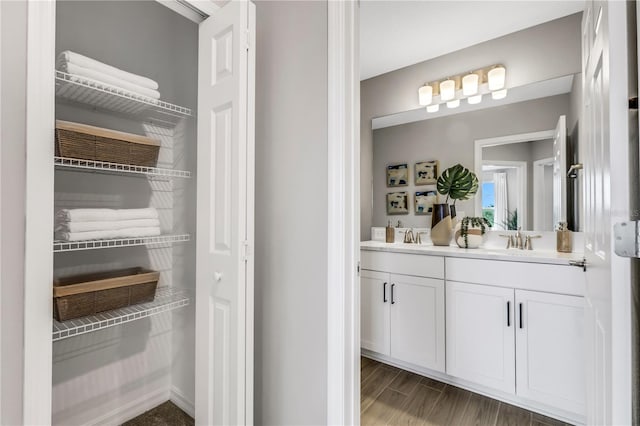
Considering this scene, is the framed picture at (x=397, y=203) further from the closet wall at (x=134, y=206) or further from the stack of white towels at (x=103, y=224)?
the stack of white towels at (x=103, y=224)

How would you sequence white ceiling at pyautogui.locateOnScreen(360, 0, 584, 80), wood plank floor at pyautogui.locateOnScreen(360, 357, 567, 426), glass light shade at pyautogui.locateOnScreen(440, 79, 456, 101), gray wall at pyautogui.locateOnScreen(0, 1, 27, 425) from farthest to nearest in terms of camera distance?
glass light shade at pyautogui.locateOnScreen(440, 79, 456, 101)
white ceiling at pyautogui.locateOnScreen(360, 0, 584, 80)
wood plank floor at pyautogui.locateOnScreen(360, 357, 567, 426)
gray wall at pyautogui.locateOnScreen(0, 1, 27, 425)

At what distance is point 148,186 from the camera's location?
1868 mm

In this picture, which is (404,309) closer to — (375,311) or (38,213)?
(375,311)

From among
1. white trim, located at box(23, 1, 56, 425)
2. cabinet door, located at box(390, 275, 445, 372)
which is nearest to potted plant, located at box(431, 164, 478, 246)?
cabinet door, located at box(390, 275, 445, 372)

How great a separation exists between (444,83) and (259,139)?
1831mm

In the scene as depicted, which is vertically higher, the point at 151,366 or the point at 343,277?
the point at 343,277

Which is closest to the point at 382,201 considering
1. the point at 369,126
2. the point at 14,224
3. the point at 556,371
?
the point at 369,126

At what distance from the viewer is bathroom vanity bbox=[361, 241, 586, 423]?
1772 millimetres

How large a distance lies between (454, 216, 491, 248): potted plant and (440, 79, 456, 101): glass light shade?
987 millimetres

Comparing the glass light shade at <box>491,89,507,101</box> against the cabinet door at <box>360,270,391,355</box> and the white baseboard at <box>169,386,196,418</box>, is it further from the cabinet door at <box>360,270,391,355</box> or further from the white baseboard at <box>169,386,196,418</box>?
the white baseboard at <box>169,386,196,418</box>

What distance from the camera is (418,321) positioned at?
2.26 meters

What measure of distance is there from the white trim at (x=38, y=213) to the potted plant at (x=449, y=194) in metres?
2.35

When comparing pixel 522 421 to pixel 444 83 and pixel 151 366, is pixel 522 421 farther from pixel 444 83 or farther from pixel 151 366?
pixel 444 83

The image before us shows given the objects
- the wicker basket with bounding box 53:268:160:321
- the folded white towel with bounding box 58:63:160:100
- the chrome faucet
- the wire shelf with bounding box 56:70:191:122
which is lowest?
the wicker basket with bounding box 53:268:160:321
